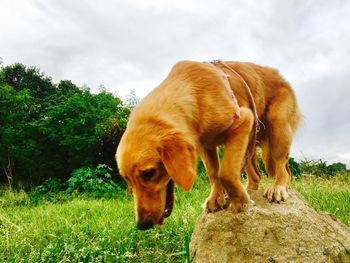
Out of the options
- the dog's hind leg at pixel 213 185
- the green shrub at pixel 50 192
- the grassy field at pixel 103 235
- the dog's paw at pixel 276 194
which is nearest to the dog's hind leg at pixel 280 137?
the dog's paw at pixel 276 194

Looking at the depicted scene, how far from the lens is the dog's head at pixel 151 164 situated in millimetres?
3291

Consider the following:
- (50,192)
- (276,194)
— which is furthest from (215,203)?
(50,192)

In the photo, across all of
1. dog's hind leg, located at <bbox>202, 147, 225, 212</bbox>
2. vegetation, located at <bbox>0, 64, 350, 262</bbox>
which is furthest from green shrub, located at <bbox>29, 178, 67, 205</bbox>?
dog's hind leg, located at <bbox>202, 147, 225, 212</bbox>

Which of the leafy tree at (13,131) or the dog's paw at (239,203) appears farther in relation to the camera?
the leafy tree at (13,131)

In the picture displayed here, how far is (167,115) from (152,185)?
2.06 ft

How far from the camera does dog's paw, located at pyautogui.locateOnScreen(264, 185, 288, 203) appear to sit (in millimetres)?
4220

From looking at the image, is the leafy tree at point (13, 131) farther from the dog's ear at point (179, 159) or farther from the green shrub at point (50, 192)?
the dog's ear at point (179, 159)

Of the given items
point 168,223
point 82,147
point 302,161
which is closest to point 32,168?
point 82,147

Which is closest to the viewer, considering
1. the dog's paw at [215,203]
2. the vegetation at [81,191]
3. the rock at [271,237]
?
the rock at [271,237]

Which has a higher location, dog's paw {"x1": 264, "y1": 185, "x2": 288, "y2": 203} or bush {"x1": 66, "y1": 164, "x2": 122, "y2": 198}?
dog's paw {"x1": 264, "y1": 185, "x2": 288, "y2": 203}

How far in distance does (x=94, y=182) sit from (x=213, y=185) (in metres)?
7.93

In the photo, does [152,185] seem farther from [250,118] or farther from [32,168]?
[32,168]

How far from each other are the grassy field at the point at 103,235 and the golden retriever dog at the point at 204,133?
622 mm

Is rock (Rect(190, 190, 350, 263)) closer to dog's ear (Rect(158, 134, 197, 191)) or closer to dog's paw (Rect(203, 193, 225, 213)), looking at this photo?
dog's paw (Rect(203, 193, 225, 213))
